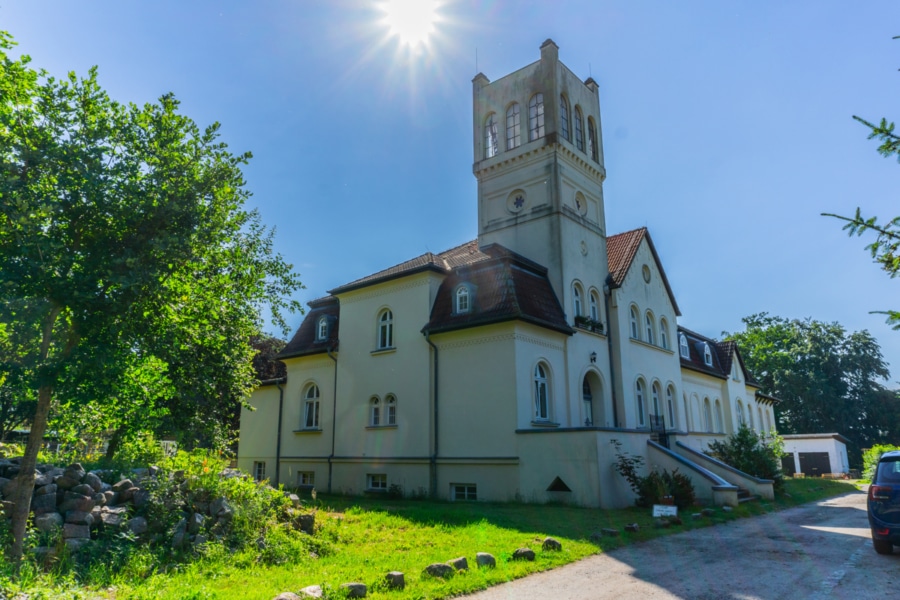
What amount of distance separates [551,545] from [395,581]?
11.8ft

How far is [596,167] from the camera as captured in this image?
26.3 meters

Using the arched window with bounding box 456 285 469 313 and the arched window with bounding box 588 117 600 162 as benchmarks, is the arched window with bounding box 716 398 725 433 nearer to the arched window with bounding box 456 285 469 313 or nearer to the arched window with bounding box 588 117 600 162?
the arched window with bounding box 588 117 600 162

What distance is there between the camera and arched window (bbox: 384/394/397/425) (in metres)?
21.8

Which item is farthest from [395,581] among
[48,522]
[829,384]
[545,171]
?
[829,384]

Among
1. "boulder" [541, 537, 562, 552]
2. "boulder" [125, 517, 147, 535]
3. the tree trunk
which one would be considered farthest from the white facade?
the tree trunk

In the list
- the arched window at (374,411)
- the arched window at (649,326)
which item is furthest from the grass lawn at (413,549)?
the arched window at (649,326)

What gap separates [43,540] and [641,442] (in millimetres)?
16056

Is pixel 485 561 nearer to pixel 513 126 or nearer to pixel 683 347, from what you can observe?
pixel 513 126

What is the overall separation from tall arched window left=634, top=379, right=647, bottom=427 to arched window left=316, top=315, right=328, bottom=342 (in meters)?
13.4

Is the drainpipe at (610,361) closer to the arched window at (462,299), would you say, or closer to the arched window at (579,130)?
the arched window at (579,130)

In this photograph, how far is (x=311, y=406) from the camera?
2542cm

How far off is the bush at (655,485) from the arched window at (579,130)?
46.5 ft

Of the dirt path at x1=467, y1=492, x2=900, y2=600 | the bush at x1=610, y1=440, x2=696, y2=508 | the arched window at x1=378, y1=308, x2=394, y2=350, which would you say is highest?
the arched window at x1=378, y1=308, x2=394, y2=350

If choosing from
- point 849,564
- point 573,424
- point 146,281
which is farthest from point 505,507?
point 146,281
